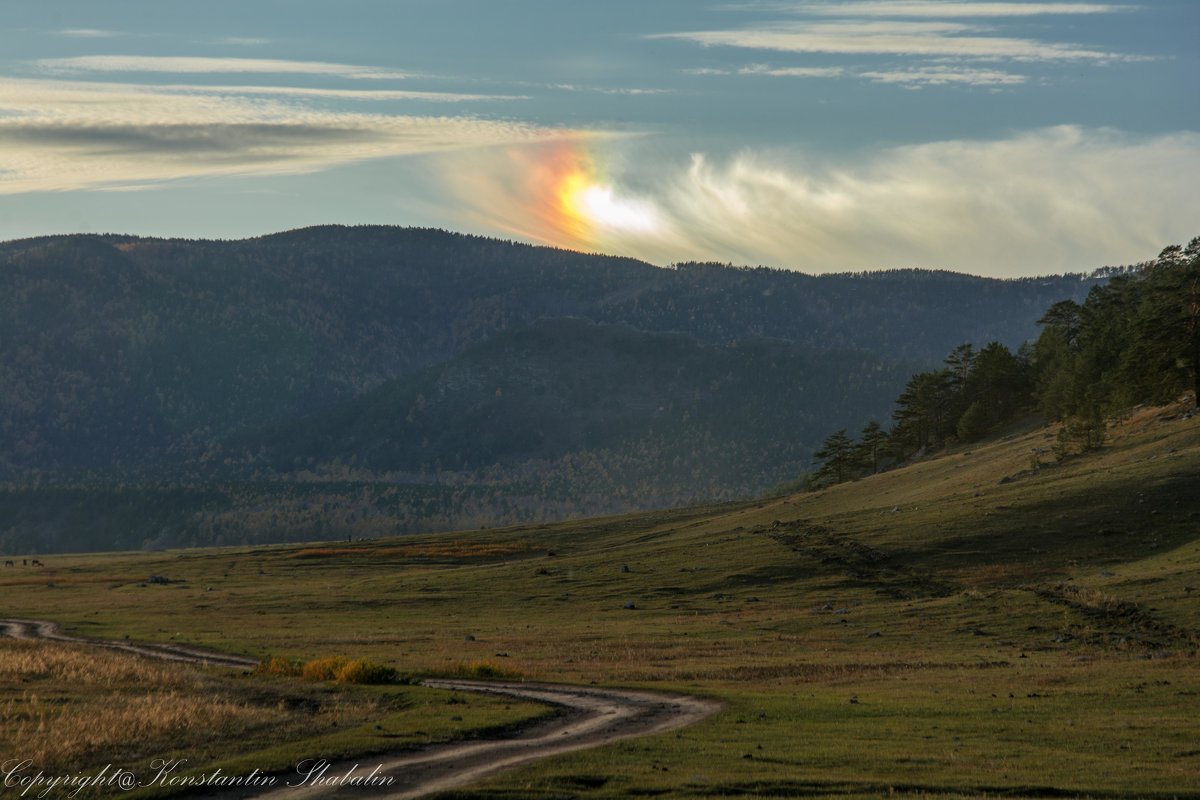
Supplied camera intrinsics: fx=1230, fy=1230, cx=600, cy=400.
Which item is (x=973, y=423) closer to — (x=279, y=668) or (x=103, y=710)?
(x=279, y=668)

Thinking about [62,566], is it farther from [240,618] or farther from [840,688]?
[840,688]

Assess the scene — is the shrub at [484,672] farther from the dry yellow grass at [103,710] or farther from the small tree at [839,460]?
the small tree at [839,460]

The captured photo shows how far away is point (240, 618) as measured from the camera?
90.0 metres

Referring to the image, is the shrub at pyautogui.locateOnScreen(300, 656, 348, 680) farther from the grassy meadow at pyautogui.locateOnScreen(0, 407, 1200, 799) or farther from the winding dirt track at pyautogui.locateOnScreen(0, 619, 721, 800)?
the winding dirt track at pyautogui.locateOnScreen(0, 619, 721, 800)

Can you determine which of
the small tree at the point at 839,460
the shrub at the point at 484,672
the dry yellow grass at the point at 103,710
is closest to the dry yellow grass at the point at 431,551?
the small tree at the point at 839,460

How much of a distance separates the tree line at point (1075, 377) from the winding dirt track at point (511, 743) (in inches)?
3196

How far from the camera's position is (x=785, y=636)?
67.0m

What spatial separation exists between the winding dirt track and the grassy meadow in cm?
122

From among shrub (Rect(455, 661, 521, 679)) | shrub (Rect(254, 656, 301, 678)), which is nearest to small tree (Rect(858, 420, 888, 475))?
shrub (Rect(455, 661, 521, 679))

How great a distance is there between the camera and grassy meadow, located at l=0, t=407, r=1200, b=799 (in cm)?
3011

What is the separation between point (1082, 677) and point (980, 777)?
66.7ft

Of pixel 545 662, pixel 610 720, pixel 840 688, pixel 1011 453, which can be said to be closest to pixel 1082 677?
pixel 840 688

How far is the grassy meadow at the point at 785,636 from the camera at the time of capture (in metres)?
30.1

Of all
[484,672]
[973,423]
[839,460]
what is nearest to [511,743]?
[484,672]
